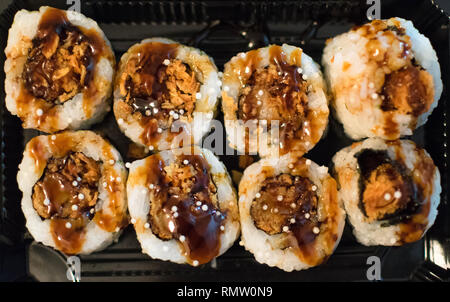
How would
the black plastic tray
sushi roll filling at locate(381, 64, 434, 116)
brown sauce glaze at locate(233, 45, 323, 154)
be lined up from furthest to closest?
the black plastic tray
brown sauce glaze at locate(233, 45, 323, 154)
sushi roll filling at locate(381, 64, 434, 116)

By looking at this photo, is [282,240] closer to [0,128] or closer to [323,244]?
[323,244]

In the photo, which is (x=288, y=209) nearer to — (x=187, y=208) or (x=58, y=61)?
(x=187, y=208)

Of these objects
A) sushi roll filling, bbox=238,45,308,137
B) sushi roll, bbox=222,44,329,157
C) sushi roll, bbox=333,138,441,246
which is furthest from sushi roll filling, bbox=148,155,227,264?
sushi roll, bbox=333,138,441,246

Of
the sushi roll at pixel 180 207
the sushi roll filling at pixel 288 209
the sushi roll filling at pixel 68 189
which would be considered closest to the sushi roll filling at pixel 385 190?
the sushi roll filling at pixel 288 209

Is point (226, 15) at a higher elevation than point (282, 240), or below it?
higher

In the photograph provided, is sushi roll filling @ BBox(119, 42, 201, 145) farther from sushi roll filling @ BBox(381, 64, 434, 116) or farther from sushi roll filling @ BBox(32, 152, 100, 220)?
sushi roll filling @ BBox(381, 64, 434, 116)

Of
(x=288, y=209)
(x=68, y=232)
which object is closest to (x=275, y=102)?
(x=288, y=209)
